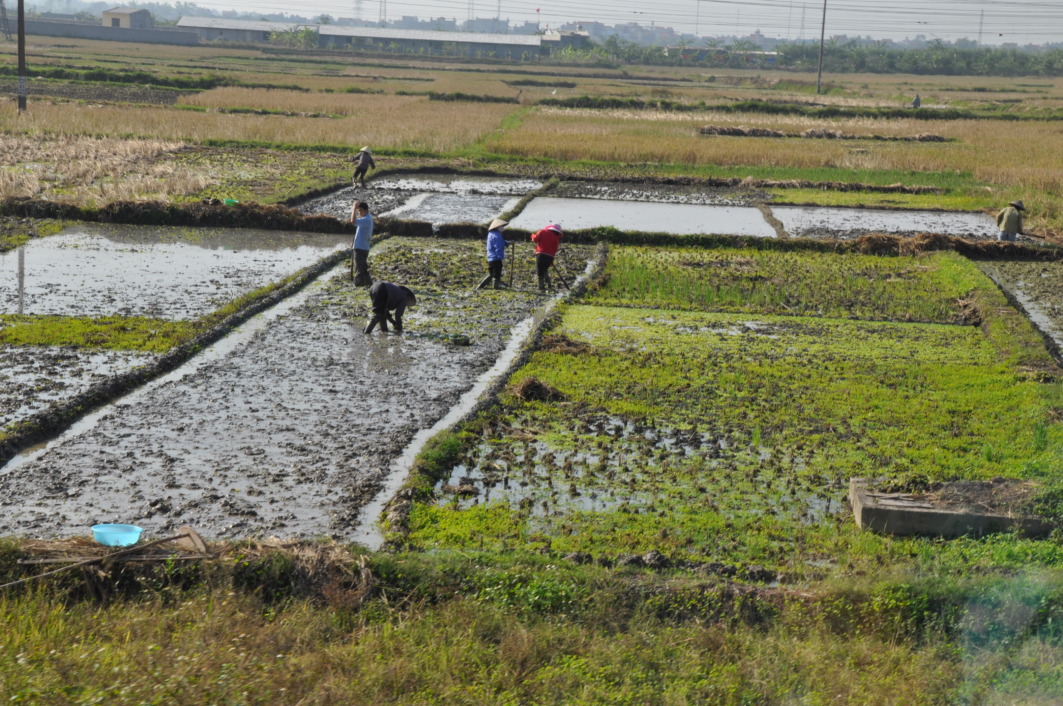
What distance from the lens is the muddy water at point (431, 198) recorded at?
20.5 m

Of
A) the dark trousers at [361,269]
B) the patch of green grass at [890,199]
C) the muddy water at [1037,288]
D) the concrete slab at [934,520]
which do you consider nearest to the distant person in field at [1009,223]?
the muddy water at [1037,288]

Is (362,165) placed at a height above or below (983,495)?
above

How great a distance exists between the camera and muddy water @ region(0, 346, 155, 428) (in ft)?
29.7

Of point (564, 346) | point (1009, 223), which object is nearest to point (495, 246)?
point (564, 346)

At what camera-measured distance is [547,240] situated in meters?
14.3

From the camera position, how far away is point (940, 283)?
16141 millimetres

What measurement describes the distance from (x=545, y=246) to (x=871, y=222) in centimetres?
1060

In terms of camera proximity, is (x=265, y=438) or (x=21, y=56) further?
(x=21, y=56)

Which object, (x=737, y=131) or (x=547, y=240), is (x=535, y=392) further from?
(x=737, y=131)

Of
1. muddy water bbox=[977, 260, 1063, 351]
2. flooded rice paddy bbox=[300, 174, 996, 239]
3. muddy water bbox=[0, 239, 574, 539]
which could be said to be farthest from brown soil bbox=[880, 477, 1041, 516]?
flooded rice paddy bbox=[300, 174, 996, 239]

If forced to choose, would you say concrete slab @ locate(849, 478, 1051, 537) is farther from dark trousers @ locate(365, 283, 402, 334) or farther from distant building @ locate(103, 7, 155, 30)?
distant building @ locate(103, 7, 155, 30)

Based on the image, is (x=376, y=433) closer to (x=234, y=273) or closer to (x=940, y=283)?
(x=234, y=273)

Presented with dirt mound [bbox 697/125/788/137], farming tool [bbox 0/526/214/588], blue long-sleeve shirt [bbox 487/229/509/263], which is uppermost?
dirt mound [bbox 697/125/788/137]

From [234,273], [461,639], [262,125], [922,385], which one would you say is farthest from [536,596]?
[262,125]
